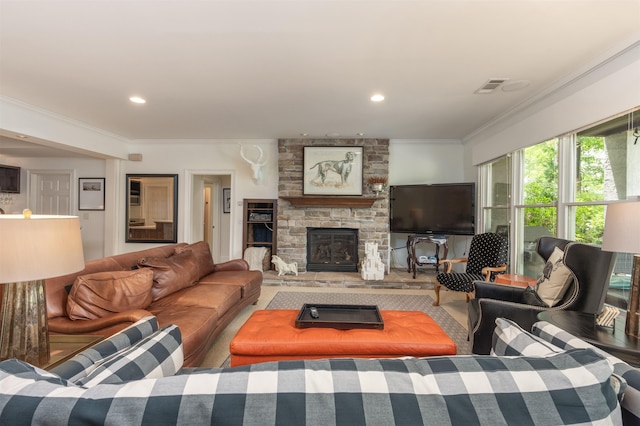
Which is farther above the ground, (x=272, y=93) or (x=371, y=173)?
(x=272, y=93)

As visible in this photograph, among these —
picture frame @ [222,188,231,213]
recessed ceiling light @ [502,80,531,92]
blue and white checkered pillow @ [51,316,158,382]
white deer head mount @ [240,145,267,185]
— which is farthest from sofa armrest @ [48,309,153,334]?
picture frame @ [222,188,231,213]

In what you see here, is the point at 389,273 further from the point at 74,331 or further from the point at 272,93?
the point at 74,331

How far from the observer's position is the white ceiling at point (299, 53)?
5.88 ft

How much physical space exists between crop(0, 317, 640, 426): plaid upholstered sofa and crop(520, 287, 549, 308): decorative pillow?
1723mm

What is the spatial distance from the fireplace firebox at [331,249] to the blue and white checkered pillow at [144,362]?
13.6 ft

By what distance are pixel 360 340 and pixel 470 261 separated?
2.69 metres

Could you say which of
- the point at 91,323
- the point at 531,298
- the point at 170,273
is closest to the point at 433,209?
the point at 531,298

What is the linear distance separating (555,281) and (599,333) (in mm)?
710

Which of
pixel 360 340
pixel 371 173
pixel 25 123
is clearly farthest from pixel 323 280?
pixel 25 123

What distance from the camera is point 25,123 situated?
11.5 ft

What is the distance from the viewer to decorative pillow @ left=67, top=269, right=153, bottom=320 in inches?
72.4

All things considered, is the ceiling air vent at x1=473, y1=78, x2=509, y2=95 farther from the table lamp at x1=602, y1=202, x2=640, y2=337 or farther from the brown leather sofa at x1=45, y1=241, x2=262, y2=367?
the brown leather sofa at x1=45, y1=241, x2=262, y2=367

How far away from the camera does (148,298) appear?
2.22 metres

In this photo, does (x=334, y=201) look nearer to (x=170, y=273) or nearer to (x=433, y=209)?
(x=433, y=209)
